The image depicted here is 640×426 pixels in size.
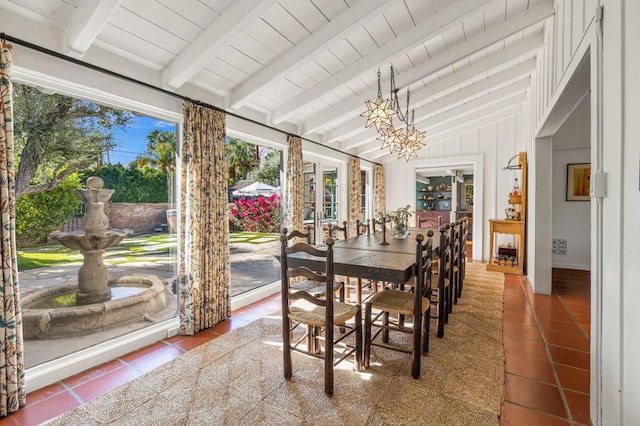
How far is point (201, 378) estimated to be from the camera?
2340 mm

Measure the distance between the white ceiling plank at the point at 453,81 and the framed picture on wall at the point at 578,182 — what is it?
2.91 metres

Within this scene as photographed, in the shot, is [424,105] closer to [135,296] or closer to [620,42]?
[620,42]

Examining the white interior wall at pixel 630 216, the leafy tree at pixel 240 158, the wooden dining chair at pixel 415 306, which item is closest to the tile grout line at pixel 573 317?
the wooden dining chair at pixel 415 306

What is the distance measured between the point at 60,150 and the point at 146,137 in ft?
2.36

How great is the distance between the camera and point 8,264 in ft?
6.40

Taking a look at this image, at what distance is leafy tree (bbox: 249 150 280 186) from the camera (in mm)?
4582

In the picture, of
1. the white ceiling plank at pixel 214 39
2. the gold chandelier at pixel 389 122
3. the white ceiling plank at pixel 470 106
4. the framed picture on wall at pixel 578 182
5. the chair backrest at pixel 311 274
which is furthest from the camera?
the framed picture on wall at pixel 578 182

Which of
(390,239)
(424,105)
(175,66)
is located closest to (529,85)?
(424,105)

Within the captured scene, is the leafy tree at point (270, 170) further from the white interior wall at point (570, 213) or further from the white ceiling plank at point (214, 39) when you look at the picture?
the white interior wall at point (570, 213)

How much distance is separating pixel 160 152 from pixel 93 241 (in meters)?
1.02

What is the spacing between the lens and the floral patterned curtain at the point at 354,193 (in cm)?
626

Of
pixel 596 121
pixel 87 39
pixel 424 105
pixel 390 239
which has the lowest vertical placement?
pixel 390 239

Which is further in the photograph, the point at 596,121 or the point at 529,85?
the point at 529,85

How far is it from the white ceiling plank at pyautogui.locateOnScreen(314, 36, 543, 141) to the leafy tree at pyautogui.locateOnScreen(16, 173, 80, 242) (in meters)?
3.06
